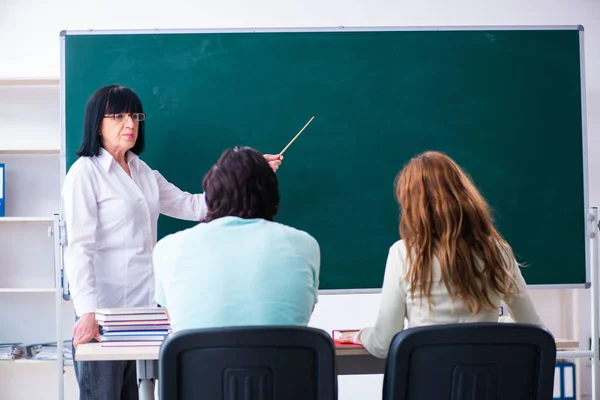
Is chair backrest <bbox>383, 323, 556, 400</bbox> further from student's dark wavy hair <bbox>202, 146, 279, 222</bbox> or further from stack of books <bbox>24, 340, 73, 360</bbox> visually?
stack of books <bbox>24, 340, 73, 360</bbox>

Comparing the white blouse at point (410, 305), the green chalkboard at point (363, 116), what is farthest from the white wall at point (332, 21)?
the white blouse at point (410, 305)

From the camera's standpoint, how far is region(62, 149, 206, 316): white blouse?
2654mm

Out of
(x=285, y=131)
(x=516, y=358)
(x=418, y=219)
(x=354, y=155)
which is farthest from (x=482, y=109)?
(x=516, y=358)

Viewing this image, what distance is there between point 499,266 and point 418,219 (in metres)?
0.24

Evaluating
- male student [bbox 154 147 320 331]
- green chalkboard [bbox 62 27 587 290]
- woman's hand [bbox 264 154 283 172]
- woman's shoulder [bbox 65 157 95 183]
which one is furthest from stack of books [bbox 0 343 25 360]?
male student [bbox 154 147 320 331]

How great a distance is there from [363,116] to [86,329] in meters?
1.65

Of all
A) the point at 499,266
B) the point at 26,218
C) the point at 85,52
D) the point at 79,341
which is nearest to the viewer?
the point at 499,266

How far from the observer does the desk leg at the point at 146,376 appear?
2145 millimetres

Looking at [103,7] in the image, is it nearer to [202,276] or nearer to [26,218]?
[26,218]

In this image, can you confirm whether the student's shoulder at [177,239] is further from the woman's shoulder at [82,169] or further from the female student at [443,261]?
the woman's shoulder at [82,169]

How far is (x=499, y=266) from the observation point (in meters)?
1.94

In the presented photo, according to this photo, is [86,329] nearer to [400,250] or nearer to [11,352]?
[400,250]

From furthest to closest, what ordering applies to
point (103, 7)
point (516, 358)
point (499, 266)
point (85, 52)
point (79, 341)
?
1. point (103, 7)
2. point (85, 52)
3. point (79, 341)
4. point (499, 266)
5. point (516, 358)

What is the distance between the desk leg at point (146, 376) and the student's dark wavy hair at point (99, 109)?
1007 millimetres
